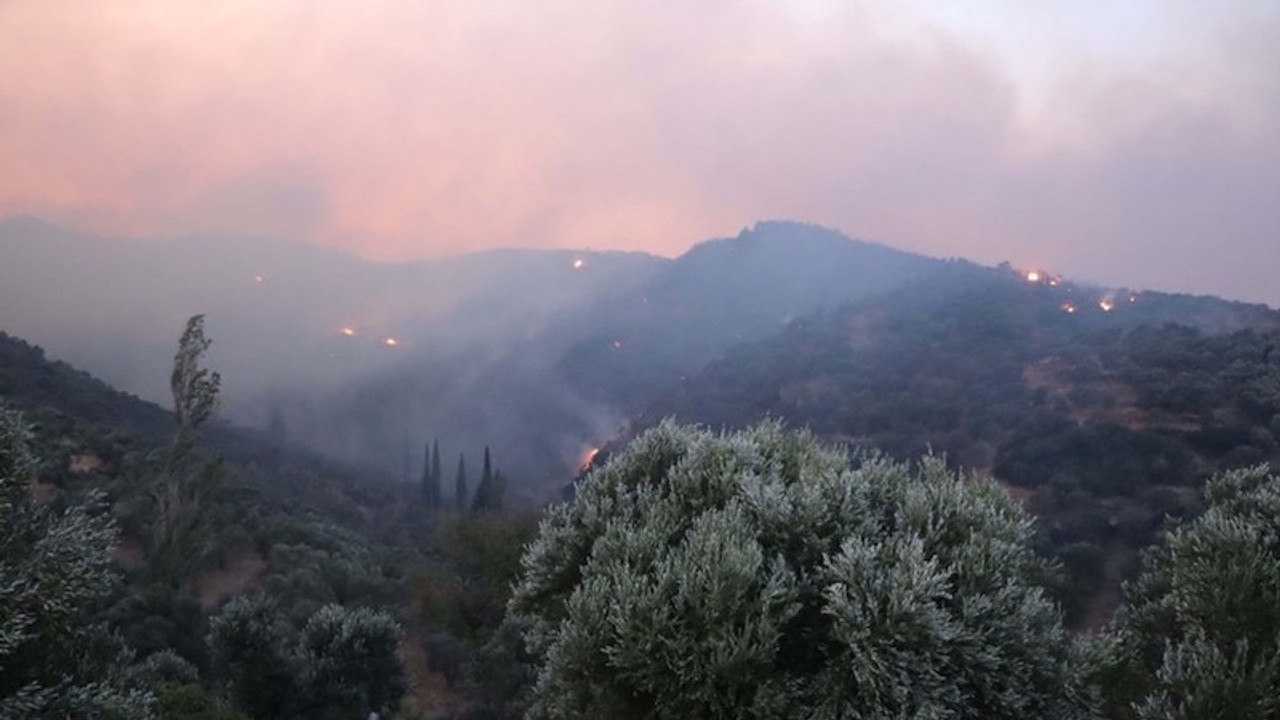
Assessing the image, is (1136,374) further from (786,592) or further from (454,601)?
(786,592)

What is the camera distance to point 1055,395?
69.5m

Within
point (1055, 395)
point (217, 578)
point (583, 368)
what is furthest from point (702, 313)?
point (217, 578)

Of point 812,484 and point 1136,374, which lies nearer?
point 812,484

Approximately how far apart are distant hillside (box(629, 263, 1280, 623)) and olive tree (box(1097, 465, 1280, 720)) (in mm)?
4463

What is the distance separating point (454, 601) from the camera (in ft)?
106

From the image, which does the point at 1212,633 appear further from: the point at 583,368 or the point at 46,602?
the point at 583,368

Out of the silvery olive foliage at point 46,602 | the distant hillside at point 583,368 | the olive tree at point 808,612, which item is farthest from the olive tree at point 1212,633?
the distant hillside at point 583,368

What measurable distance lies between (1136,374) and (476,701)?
56.9m

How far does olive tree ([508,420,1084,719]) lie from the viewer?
409 inches

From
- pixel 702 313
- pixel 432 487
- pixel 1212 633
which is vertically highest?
pixel 702 313

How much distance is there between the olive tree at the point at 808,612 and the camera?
10.4m

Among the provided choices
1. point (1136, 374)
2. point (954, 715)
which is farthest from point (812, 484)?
point (1136, 374)

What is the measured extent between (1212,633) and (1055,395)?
61702 mm

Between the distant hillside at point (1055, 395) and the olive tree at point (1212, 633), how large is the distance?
446cm
